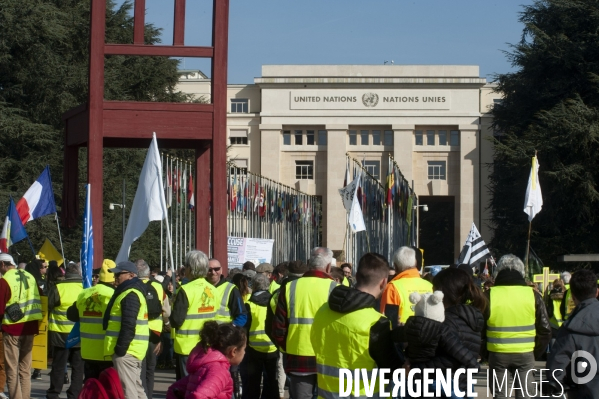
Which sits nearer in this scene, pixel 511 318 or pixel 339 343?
pixel 339 343

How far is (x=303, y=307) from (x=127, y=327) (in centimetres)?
168

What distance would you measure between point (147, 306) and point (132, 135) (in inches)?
236

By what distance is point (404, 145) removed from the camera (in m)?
73.4

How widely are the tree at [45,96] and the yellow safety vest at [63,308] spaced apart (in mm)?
19988

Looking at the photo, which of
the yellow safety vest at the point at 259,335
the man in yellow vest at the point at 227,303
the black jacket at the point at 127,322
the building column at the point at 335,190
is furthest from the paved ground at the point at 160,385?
the building column at the point at 335,190

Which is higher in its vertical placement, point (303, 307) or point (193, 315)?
point (303, 307)

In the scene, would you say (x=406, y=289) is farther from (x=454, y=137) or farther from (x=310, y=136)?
(x=310, y=136)

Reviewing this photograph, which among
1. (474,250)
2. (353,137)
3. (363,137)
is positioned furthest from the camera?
(353,137)

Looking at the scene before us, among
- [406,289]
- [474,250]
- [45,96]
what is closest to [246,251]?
[474,250]

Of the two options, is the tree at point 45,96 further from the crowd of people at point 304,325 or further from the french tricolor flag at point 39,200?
the crowd of people at point 304,325

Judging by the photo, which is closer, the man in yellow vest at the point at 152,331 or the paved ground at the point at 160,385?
the man in yellow vest at the point at 152,331

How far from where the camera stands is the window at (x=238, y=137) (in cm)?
7656

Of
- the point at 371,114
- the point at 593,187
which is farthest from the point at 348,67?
the point at 593,187

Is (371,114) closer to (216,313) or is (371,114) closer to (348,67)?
(348,67)
